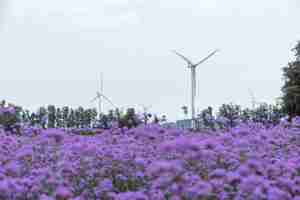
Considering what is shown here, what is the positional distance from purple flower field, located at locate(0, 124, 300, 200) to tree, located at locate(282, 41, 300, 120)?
3249 centimetres

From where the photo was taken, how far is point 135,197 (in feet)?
18.2

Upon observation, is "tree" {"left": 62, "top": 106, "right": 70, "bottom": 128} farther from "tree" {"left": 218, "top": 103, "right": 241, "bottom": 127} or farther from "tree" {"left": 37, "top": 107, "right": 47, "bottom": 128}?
"tree" {"left": 218, "top": 103, "right": 241, "bottom": 127}

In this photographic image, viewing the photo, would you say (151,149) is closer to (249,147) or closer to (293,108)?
(249,147)

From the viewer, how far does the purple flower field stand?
5.91 meters

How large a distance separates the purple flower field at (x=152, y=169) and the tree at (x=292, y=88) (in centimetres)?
3249

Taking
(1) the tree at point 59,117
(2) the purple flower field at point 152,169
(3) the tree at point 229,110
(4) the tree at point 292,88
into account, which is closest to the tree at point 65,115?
(1) the tree at point 59,117

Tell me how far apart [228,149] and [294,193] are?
2.66 metres

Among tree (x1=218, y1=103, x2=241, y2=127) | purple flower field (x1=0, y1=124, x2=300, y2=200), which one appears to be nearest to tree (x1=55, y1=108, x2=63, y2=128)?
tree (x1=218, y1=103, x2=241, y2=127)

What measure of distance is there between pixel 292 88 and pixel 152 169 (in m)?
38.8

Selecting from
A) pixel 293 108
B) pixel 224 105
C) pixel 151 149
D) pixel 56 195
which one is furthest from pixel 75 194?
pixel 293 108

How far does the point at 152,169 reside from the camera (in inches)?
254

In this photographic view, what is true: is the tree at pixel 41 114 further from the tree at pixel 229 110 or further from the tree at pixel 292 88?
the tree at pixel 292 88

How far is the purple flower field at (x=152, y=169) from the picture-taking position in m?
5.91

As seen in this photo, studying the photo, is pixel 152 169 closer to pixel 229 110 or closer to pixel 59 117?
pixel 229 110
